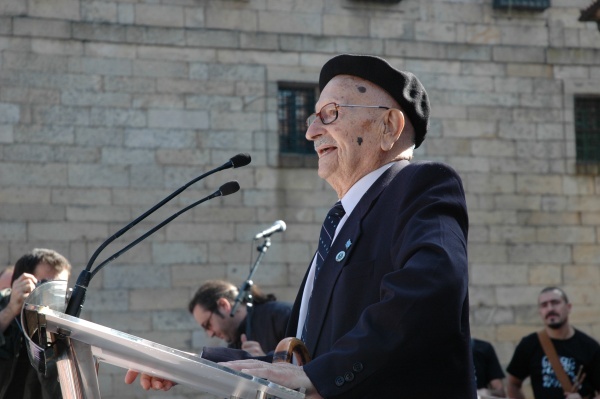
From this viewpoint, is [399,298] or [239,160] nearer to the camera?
[399,298]

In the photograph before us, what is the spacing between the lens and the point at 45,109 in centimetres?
1156

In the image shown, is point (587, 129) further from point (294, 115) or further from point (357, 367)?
point (357, 367)

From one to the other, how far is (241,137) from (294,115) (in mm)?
725

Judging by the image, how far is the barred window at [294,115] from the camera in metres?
12.5

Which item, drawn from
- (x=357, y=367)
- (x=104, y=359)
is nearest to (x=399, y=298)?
(x=357, y=367)

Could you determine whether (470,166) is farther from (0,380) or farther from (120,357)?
(120,357)

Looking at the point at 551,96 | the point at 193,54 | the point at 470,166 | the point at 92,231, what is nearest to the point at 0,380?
the point at 92,231

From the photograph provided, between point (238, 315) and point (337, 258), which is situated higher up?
point (337, 258)

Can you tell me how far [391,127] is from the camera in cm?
332

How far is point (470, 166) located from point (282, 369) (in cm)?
1067

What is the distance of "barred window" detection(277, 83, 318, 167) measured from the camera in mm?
12539

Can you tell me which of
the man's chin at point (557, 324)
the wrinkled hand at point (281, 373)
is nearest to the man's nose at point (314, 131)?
the wrinkled hand at point (281, 373)

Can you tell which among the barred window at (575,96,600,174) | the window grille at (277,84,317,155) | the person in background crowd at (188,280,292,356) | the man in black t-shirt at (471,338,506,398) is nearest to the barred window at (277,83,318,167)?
the window grille at (277,84,317,155)

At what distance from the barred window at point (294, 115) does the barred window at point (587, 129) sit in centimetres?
325
